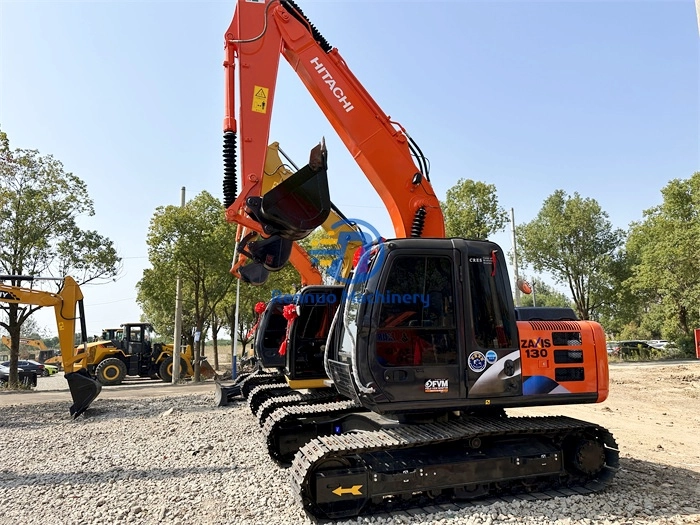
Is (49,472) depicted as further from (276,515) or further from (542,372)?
(542,372)

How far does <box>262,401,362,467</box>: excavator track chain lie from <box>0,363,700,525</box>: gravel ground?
0.21m

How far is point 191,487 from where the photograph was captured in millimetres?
5457

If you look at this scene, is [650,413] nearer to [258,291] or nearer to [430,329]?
[430,329]

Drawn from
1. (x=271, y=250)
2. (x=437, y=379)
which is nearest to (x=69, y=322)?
(x=271, y=250)

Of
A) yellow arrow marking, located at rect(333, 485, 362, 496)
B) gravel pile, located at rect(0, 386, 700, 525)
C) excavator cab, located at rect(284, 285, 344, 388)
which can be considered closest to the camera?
yellow arrow marking, located at rect(333, 485, 362, 496)

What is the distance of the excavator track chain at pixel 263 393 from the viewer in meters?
8.82

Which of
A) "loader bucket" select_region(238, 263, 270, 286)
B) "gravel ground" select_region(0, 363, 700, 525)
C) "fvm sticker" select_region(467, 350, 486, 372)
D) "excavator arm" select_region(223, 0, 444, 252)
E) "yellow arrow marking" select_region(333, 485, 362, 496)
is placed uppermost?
"excavator arm" select_region(223, 0, 444, 252)

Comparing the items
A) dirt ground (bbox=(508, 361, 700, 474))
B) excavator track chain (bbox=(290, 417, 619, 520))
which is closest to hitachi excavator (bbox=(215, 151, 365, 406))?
excavator track chain (bbox=(290, 417, 619, 520))

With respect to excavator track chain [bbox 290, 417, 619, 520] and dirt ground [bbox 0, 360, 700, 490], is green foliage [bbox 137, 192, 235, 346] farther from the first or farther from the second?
excavator track chain [bbox 290, 417, 619, 520]

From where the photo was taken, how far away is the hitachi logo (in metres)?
6.53

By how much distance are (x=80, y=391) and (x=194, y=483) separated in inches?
260

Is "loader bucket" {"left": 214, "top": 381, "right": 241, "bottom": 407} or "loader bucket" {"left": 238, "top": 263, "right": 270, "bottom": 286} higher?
"loader bucket" {"left": 238, "top": 263, "right": 270, "bottom": 286}

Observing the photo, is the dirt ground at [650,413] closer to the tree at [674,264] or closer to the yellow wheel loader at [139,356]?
the yellow wheel loader at [139,356]

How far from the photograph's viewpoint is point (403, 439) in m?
4.51
